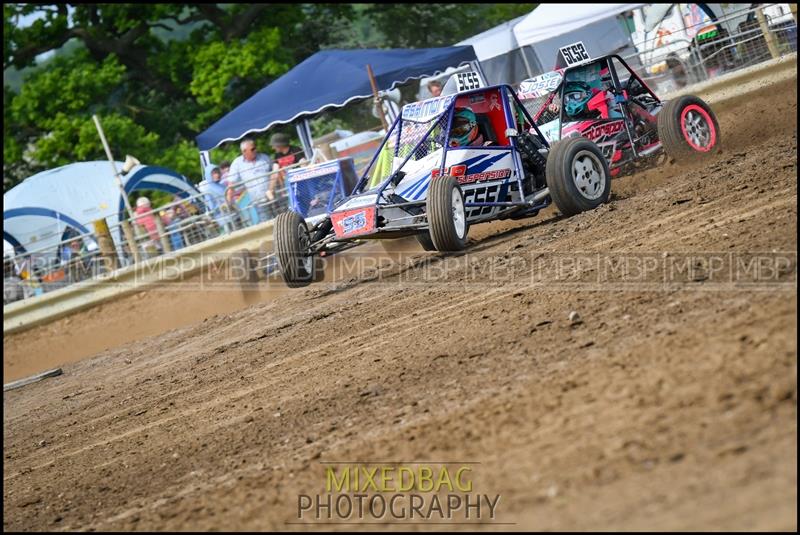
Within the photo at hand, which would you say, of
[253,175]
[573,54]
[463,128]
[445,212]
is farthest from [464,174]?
[253,175]

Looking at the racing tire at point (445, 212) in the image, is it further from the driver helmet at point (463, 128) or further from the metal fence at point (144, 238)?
the metal fence at point (144, 238)

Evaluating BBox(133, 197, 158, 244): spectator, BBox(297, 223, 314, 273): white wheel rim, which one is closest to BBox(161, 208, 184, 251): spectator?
BBox(133, 197, 158, 244): spectator

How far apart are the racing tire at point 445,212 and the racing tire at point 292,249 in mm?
1413

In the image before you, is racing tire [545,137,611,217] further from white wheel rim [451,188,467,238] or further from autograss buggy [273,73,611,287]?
white wheel rim [451,188,467,238]

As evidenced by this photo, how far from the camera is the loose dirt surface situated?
3119mm

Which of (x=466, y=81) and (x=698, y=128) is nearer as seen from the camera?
(x=466, y=81)

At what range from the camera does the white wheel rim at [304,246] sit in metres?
9.45

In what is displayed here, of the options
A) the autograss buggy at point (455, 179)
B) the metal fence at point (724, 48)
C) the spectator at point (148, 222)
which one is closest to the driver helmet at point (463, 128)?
the autograss buggy at point (455, 179)

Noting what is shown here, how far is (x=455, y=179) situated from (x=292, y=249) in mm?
1690

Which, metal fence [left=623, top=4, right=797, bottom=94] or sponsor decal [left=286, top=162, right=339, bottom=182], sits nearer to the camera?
sponsor decal [left=286, top=162, right=339, bottom=182]

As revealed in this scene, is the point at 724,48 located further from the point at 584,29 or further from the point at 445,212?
the point at 445,212

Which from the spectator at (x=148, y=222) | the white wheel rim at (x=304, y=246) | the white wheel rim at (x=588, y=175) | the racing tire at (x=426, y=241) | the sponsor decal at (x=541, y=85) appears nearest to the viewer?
the white wheel rim at (x=588, y=175)

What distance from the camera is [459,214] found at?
8.82 metres

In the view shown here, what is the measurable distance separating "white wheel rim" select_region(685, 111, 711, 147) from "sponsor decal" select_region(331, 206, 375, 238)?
12.2ft
